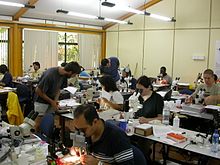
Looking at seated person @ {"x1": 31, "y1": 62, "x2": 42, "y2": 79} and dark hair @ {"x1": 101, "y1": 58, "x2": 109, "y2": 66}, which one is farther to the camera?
seated person @ {"x1": 31, "y1": 62, "x2": 42, "y2": 79}

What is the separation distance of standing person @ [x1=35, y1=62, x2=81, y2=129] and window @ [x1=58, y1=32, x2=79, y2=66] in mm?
5383

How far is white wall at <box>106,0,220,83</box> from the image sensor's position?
26.5 feet

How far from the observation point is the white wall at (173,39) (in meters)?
8.08

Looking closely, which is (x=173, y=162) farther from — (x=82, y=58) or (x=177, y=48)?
(x=82, y=58)

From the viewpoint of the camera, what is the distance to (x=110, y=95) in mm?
4121

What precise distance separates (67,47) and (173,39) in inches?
150

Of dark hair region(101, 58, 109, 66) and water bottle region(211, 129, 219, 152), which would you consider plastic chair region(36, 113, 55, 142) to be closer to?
water bottle region(211, 129, 219, 152)

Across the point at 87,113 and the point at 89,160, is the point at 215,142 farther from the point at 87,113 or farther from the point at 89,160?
the point at 87,113

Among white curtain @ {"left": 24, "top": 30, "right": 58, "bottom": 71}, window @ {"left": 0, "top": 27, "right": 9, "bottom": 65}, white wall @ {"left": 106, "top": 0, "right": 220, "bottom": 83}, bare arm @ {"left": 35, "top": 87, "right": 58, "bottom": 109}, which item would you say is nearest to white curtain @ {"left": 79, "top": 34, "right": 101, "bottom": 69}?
white wall @ {"left": 106, "top": 0, "right": 220, "bottom": 83}

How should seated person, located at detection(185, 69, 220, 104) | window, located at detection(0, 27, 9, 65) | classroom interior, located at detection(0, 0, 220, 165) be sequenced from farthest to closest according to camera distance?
window, located at detection(0, 27, 9, 65) < classroom interior, located at detection(0, 0, 220, 165) < seated person, located at detection(185, 69, 220, 104)

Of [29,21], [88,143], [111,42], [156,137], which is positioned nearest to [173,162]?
[156,137]

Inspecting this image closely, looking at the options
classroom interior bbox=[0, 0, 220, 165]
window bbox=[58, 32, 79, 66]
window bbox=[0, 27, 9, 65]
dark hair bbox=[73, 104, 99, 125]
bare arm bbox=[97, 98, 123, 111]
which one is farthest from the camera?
window bbox=[58, 32, 79, 66]

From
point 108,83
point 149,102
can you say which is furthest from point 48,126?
point 149,102

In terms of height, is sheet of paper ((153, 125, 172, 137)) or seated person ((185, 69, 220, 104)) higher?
seated person ((185, 69, 220, 104))
